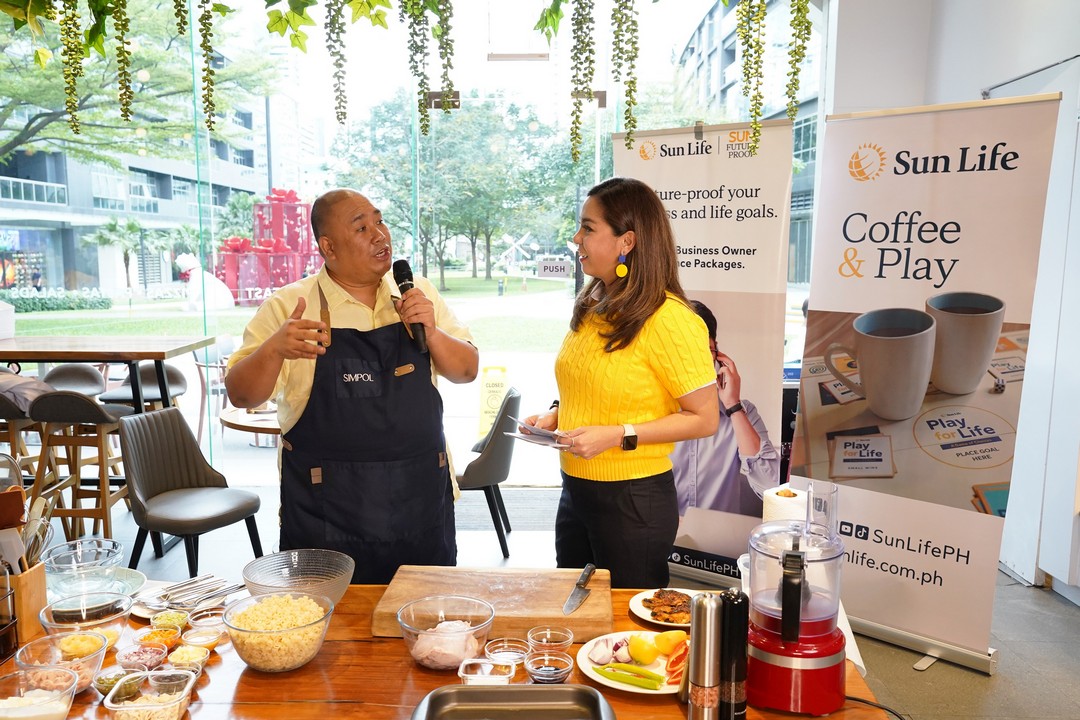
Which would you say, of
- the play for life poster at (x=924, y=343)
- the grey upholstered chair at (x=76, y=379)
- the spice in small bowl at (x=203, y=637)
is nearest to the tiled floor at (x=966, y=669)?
the play for life poster at (x=924, y=343)

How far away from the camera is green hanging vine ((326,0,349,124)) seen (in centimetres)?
143

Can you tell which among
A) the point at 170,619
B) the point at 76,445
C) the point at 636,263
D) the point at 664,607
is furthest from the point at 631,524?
the point at 76,445

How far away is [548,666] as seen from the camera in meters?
1.49

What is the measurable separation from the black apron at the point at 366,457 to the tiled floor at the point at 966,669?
6.79 ft

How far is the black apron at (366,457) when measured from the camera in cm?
229

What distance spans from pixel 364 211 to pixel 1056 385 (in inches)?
139

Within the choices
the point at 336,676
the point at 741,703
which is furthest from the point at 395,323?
the point at 741,703

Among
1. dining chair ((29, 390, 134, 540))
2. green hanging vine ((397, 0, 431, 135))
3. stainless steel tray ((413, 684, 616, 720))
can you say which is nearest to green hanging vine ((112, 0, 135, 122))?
green hanging vine ((397, 0, 431, 135))

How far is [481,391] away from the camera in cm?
623

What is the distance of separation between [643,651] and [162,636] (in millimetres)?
966

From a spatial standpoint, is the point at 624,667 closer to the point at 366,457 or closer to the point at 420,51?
the point at 366,457

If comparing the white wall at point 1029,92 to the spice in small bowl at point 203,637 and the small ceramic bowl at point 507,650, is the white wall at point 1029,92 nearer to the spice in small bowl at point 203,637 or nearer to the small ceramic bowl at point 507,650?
the small ceramic bowl at point 507,650

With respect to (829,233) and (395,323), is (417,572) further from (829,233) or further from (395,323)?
(829,233)

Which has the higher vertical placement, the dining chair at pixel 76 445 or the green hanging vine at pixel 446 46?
the green hanging vine at pixel 446 46
